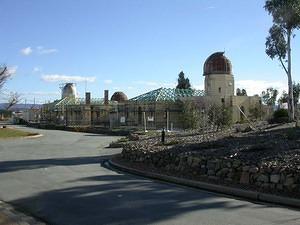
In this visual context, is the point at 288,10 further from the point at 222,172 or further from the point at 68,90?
the point at 68,90

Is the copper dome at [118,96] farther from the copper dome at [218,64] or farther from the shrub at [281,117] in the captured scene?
the shrub at [281,117]

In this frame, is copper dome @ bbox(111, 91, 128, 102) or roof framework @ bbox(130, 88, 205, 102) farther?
copper dome @ bbox(111, 91, 128, 102)

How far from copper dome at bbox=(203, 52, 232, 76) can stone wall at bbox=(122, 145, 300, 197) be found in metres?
57.5

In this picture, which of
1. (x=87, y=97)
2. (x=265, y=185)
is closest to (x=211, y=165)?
(x=265, y=185)

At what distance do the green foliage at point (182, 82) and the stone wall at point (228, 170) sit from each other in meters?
84.2

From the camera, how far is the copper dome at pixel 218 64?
253ft

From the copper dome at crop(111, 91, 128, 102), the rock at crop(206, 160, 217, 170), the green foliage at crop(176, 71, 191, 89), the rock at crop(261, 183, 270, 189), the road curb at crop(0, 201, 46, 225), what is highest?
the green foliage at crop(176, 71, 191, 89)

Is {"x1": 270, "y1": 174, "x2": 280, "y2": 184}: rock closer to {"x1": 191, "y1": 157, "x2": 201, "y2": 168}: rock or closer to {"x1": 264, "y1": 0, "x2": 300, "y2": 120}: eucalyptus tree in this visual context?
{"x1": 191, "y1": 157, "x2": 201, "y2": 168}: rock

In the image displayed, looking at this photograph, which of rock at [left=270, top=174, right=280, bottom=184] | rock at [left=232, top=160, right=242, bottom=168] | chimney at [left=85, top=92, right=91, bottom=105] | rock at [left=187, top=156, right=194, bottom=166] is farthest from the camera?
chimney at [left=85, top=92, right=91, bottom=105]

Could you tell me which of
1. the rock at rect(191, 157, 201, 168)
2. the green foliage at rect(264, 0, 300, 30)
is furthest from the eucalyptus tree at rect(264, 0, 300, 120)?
the rock at rect(191, 157, 201, 168)

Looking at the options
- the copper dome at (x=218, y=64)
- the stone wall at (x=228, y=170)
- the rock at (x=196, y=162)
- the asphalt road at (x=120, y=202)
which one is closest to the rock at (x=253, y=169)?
the stone wall at (x=228, y=170)

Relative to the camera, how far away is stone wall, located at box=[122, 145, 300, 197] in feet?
43.1

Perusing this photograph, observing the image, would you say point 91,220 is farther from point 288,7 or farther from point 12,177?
point 288,7

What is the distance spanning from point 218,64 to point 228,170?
6291cm
